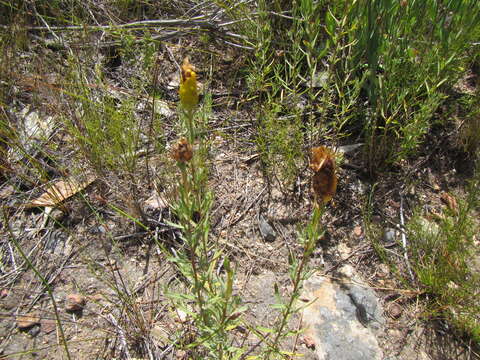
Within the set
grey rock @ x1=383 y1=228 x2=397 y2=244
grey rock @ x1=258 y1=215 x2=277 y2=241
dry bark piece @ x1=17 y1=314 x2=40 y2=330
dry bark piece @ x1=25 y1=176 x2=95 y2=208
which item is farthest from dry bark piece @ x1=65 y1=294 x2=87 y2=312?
grey rock @ x1=383 y1=228 x2=397 y2=244

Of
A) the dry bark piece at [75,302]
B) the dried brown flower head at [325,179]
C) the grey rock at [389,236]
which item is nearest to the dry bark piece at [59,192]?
the dry bark piece at [75,302]

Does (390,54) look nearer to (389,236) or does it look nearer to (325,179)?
(389,236)

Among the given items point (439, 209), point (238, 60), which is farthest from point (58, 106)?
point (439, 209)

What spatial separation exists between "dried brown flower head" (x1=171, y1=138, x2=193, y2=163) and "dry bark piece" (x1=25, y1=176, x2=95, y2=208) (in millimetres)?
1384

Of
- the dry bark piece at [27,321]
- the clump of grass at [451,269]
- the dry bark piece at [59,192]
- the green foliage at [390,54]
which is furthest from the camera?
the dry bark piece at [59,192]

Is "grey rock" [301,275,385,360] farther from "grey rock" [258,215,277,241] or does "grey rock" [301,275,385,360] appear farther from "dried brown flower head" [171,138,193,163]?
"dried brown flower head" [171,138,193,163]

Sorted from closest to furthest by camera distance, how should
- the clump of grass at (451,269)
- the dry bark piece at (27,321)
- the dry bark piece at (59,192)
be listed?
the dry bark piece at (27,321) → the clump of grass at (451,269) → the dry bark piece at (59,192)

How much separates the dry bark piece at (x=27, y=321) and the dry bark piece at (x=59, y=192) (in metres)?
0.67

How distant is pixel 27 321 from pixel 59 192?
0.73m

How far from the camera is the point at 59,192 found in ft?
7.08

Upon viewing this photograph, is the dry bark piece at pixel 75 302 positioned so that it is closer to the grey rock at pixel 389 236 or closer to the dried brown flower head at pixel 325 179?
the dried brown flower head at pixel 325 179

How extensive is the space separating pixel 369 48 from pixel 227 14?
1.24 metres

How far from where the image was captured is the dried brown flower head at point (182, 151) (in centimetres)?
106

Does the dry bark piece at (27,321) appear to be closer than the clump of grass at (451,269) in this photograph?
Yes
